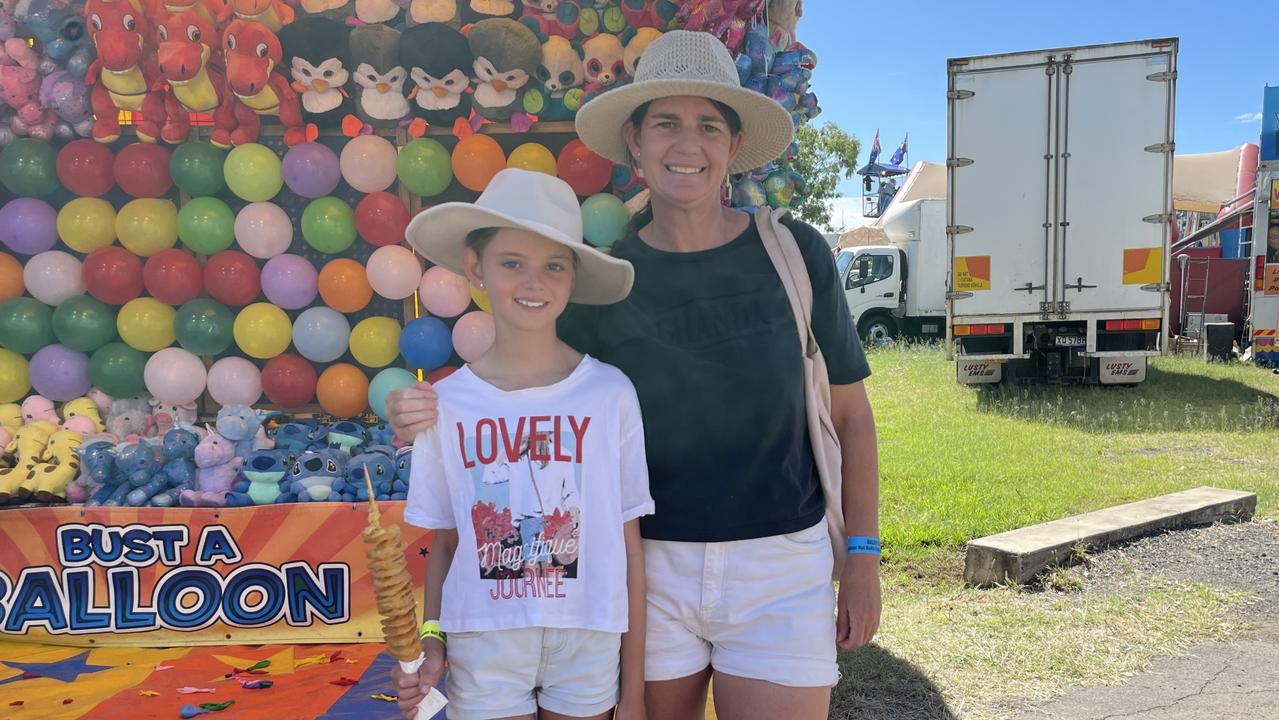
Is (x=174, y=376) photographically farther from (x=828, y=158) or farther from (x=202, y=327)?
(x=828, y=158)

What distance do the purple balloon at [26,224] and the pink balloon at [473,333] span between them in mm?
1976

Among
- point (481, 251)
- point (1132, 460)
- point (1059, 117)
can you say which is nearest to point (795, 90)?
point (481, 251)

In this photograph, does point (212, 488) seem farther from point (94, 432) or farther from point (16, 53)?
point (16, 53)

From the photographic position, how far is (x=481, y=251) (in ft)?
5.98

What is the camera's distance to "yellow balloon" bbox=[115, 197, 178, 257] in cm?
388

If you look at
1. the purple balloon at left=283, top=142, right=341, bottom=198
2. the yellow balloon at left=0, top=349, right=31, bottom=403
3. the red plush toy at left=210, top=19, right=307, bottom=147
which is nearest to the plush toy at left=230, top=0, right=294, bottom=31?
the red plush toy at left=210, top=19, right=307, bottom=147

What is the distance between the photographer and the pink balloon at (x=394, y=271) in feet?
12.5

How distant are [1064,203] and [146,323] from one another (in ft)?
26.9

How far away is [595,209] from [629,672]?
7.51 ft

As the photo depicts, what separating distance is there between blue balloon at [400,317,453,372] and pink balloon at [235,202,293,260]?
72 centimetres

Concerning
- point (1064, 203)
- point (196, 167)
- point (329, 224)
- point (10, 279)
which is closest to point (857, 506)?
point (329, 224)

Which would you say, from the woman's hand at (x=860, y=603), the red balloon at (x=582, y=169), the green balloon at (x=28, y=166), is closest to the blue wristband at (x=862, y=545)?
the woman's hand at (x=860, y=603)

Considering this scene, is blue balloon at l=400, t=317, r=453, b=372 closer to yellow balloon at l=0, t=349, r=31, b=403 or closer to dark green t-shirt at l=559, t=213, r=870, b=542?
yellow balloon at l=0, t=349, r=31, b=403

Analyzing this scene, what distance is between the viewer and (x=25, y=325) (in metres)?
3.92
